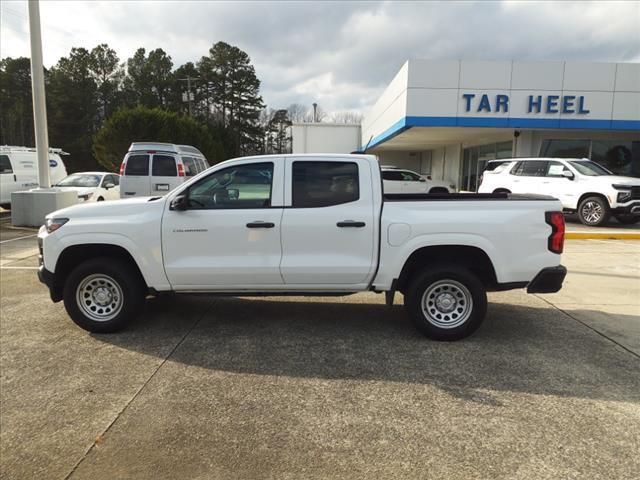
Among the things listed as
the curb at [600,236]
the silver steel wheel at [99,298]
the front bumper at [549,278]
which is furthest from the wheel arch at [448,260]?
the curb at [600,236]

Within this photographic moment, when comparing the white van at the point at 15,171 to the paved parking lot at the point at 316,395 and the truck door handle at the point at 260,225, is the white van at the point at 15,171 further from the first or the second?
the truck door handle at the point at 260,225

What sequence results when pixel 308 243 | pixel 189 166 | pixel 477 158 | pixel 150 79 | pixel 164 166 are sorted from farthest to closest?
pixel 150 79 → pixel 477 158 → pixel 189 166 → pixel 164 166 → pixel 308 243

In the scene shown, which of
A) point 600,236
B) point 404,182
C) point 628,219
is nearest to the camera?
point 600,236

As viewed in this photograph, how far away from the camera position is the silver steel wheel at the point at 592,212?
13498 mm

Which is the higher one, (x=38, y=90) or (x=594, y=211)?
(x=38, y=90)

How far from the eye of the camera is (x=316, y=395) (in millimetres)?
3770

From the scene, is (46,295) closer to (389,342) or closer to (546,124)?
(389,342)

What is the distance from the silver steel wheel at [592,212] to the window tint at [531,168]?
5.09 ft

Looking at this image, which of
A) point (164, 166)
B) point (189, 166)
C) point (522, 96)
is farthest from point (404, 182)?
point (164, 166)

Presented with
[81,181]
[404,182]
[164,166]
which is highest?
[164,166]

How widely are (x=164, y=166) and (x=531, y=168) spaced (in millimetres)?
10989

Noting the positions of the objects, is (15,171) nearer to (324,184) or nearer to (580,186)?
(324,184)

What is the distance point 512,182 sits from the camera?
49.6ft

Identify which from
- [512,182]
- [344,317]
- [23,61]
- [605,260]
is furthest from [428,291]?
[23,61]
